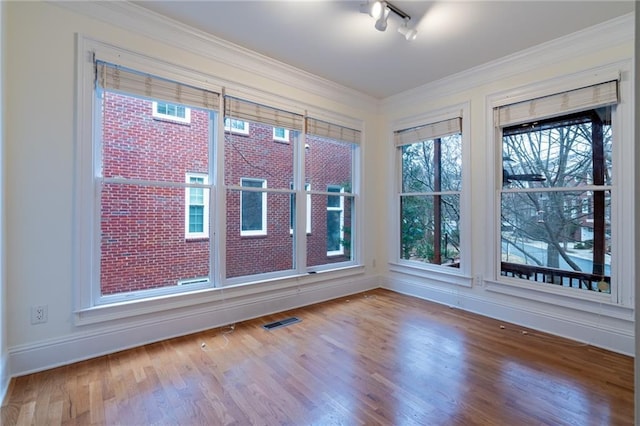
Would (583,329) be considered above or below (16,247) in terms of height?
below

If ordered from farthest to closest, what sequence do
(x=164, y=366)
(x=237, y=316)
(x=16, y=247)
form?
1. (x=237, y=316)
2. (x=164, y=366)
3. (x=16, y=247)

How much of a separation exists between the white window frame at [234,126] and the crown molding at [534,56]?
2331mm

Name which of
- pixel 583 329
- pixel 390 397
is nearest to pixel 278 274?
pixel 390 397

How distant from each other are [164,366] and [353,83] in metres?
3.70

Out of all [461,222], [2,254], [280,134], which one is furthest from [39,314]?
[461,222]

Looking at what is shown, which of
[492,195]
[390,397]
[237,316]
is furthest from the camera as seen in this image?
[492,195]

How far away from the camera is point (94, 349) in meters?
2.34

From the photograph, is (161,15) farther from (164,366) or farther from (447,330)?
(447,330)

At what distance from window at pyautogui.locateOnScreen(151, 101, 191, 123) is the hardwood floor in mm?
2068

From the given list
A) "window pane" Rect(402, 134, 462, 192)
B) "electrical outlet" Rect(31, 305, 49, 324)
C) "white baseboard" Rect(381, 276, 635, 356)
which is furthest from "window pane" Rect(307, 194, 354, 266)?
"electrical outlet" Rect(31, 305, 49, 324)

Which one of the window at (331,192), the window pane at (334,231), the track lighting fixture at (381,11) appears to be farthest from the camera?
the window pane at (334,231)

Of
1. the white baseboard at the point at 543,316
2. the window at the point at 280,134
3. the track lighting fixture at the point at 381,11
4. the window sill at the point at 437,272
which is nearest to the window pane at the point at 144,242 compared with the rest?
the window at the point at 280,134

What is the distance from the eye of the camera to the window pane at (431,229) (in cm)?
376

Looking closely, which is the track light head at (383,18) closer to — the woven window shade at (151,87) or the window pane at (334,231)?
the woven window shade at (151,87)
